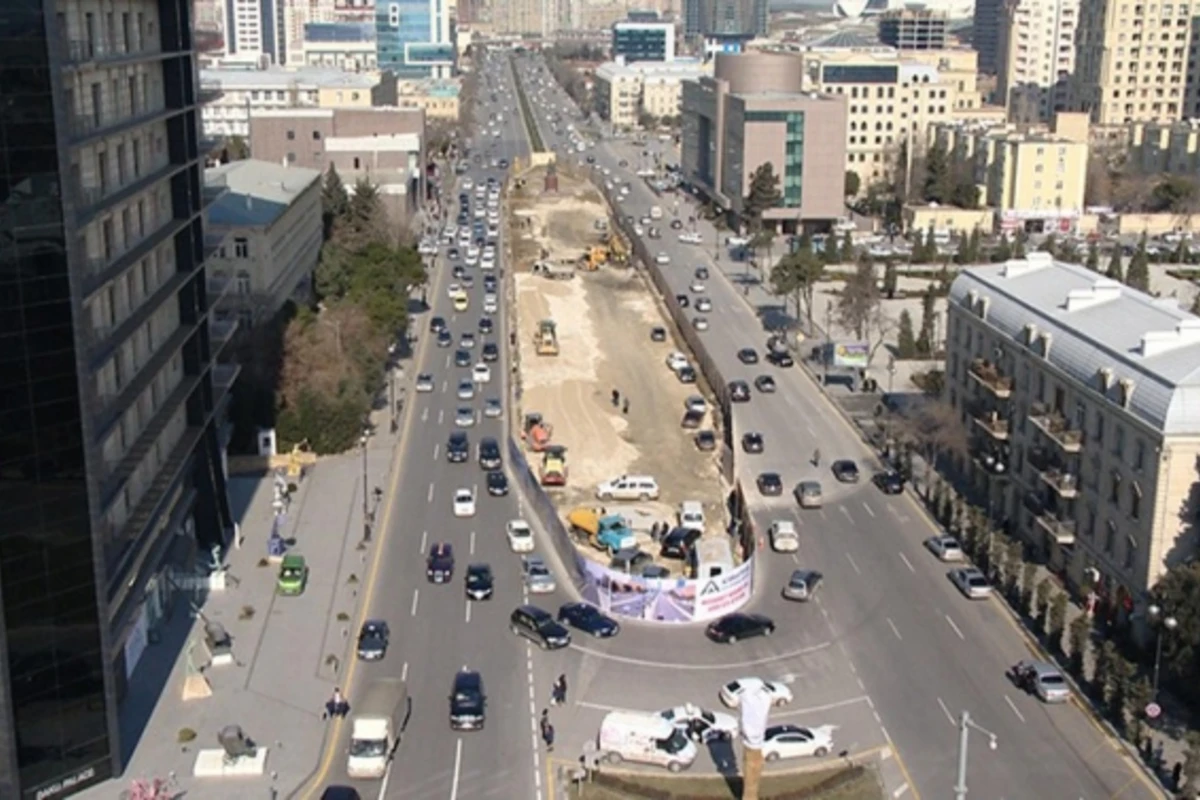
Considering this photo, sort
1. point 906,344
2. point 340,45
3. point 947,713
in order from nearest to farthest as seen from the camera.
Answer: point 947,713
point 906,344
point 340,45

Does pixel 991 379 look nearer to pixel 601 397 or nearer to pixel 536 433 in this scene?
pixel 536 433

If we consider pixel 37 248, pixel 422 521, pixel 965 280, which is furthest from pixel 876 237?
pixel 37 248

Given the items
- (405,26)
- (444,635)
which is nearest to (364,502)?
(444,635)

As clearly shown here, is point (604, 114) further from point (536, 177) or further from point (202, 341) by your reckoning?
point (202, 341)

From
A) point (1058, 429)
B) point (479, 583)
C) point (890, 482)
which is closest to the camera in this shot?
point (479, 583)

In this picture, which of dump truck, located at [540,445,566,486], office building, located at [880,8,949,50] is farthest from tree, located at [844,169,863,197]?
office building, located at [880,8,949,50]

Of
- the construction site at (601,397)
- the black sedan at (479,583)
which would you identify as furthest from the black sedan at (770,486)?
the black sedan at (479,583)
